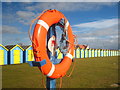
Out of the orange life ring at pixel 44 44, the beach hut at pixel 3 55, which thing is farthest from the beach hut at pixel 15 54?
the orange life ring at pixel 44 44

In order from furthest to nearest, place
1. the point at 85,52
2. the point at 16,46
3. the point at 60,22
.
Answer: the point at 85,52, the point at 16,46, the point at 60,22

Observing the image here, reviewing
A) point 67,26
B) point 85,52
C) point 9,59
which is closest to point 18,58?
point 9,59

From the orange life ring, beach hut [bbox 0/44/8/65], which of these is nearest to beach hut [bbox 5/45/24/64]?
beach hut [bbox 0/44/8/65]

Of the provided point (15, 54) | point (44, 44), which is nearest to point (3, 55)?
point (15, 54)

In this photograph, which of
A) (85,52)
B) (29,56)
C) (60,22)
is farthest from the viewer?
(85,52)

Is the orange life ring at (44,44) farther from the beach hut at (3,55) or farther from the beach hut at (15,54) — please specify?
the beach hut at (15,54)

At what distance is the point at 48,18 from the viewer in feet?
14.2

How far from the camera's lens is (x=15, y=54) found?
53.5 ft

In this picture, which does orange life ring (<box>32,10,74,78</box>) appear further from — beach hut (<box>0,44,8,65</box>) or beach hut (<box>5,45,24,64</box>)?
beach hut (<box>5,45,24,64</box>)

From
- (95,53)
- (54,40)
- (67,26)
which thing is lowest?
(95,53)

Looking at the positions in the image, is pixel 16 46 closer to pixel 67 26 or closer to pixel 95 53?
pixel 67 26

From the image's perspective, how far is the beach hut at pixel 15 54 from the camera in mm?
15633

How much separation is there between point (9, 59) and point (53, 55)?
40.8 feet

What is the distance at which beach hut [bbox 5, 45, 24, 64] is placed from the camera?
15633 mm
